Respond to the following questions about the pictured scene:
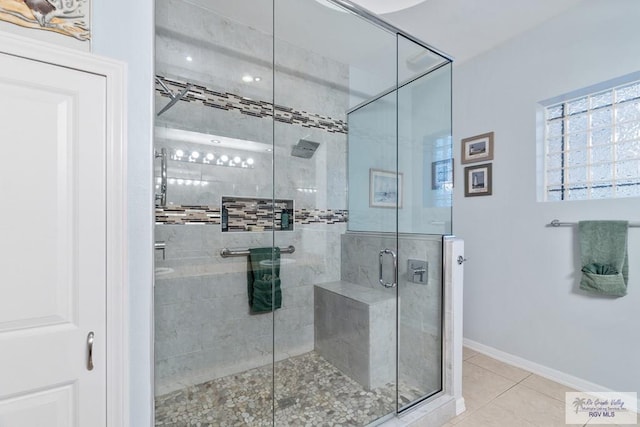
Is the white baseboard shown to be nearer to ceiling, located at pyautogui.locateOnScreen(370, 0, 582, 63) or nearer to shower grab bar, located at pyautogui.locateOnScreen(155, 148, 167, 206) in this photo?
ceiling, located at pyautogui.locateOnScreen(370, 0, 582, 63)

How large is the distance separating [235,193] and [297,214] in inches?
22.4

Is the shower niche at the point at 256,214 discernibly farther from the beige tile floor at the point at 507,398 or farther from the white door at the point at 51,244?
the beige tile floor at the point at 507,398

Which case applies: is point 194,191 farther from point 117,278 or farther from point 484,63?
point 484,63

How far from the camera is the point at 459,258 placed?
198 centimetres

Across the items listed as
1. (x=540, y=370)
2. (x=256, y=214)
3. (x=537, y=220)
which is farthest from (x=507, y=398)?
(x=256, y=214)

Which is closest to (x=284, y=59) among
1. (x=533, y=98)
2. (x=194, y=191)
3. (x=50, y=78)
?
(x=194, y=191)

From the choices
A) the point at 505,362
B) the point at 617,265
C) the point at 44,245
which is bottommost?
the point at 505,362

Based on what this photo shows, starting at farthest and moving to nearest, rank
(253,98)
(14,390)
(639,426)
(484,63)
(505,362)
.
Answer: (484,63) < (505,362) < (253,98) < (639,426) < (14,390)

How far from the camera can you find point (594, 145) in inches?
86.9

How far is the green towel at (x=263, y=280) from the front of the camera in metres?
2.33

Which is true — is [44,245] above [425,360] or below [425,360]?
above

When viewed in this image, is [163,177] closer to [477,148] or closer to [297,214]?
[297,214]

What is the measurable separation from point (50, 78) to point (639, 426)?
11.1 ft

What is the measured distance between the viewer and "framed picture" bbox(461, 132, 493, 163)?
2.68 metres
